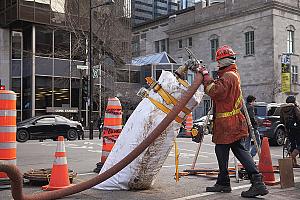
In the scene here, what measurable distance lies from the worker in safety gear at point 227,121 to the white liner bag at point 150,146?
0.32m

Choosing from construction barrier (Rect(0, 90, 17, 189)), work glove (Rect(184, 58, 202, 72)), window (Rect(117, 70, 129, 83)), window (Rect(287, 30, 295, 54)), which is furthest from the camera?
window (Rect(117, 70, 129, 83))

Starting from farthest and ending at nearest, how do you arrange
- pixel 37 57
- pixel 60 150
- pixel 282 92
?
pixel 282 92 < pixel 37 57 < pixel 60 150

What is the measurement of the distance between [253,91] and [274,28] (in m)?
7.10

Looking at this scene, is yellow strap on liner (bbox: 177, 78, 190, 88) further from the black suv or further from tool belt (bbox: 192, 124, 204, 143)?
the black suv

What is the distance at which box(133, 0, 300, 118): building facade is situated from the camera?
4350 cm

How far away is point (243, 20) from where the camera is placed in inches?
1843

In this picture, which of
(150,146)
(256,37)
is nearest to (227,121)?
(150,146)

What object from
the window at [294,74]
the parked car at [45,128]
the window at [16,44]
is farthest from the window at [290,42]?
the parked car at [45,128]

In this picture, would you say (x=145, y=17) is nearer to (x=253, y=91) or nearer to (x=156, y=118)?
(x=253, y=91)

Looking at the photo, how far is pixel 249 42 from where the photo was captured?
46.2 m

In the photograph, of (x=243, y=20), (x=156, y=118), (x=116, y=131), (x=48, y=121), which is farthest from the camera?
(x=243, y=20)

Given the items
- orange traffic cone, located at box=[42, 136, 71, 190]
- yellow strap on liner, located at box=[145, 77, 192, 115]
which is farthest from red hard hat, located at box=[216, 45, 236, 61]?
orange traffic cone, located at box=[42, 136, 71, 190]

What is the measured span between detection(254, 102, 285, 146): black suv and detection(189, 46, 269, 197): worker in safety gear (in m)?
10.3

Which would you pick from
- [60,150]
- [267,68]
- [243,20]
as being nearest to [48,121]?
[60,150]
